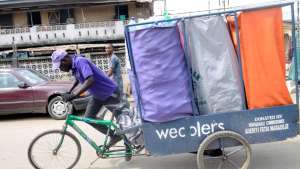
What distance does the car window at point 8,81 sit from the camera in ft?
33.4

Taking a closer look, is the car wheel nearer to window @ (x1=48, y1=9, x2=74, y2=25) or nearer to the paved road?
the paved road

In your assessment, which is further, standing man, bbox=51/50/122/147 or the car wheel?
the car wheel

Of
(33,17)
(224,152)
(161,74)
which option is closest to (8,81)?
(161,74)

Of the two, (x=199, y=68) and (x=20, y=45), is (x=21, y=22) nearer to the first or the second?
(x=20, y=45)

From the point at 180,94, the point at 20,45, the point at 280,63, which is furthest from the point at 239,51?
the point at 20,45

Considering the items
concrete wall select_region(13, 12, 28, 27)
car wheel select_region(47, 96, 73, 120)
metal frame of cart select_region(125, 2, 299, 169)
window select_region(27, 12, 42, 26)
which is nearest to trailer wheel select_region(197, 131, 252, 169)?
metal frame of cart select_region(125, 2, 299, 169)

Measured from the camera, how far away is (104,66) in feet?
76.1

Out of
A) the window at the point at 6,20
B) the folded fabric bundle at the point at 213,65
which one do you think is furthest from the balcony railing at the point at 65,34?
the folded fabric bundle at the point at 213,65

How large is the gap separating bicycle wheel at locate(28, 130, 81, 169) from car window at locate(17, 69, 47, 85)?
5305mm

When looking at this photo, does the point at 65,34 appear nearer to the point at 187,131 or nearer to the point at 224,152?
the point at 224,152

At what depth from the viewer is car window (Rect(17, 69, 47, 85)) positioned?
10.3m

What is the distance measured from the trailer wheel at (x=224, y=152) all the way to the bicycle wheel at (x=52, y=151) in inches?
64.1

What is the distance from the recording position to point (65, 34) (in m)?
30.5

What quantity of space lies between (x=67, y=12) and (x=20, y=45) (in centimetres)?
447
